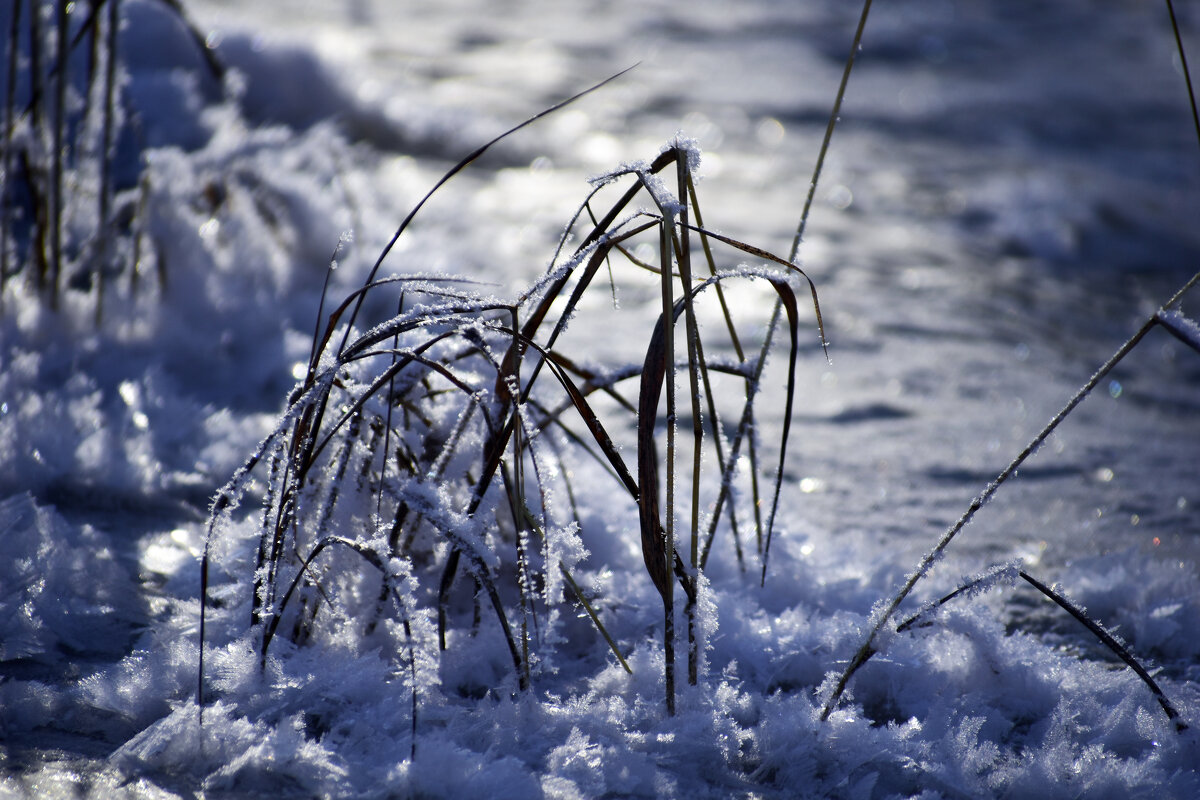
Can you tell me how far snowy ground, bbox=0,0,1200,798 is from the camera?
127cm

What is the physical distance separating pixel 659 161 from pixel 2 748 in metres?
1.13

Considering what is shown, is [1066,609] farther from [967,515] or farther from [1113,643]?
[967,515]

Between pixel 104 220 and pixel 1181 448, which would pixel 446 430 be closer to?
pixel 104 220

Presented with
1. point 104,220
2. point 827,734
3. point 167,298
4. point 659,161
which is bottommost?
point 827,734

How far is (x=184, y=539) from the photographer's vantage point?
1.76 meters

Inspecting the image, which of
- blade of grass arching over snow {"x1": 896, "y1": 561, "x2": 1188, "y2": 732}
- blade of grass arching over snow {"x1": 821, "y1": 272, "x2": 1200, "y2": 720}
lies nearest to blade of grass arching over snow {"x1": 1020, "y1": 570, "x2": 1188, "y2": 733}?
blade of grass arching over snow {"x1": 896, "y1": 561, "x2": 1188, "y2": 732}

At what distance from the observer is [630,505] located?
195cm

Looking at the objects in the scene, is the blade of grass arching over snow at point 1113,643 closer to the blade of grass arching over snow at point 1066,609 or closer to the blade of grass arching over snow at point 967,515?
the blade of grass arching over snow at point 1066,609

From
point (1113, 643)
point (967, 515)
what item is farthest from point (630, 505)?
point (1113, 643)

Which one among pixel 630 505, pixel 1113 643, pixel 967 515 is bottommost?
pixel 630 505

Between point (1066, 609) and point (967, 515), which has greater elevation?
point (967, 515)

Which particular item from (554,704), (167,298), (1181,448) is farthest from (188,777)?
(1181,448)

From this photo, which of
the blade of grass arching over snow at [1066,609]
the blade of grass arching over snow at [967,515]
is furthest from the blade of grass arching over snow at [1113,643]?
the blade of grass arching over snow at [967,515]

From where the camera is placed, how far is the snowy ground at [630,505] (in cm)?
127
